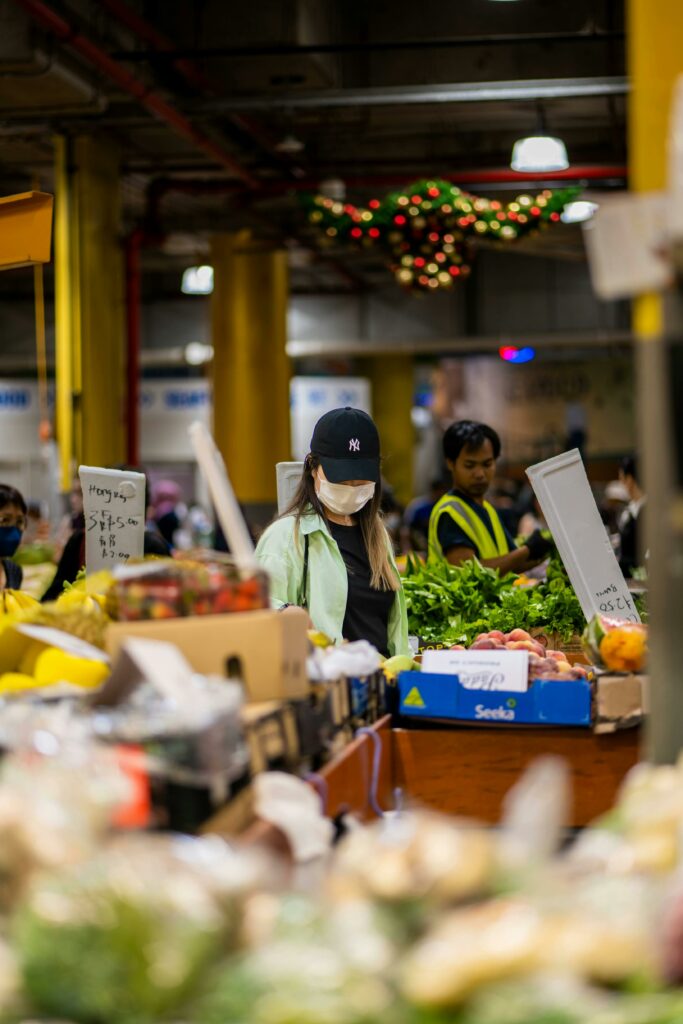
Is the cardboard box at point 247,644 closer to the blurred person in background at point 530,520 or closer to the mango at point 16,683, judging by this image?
the mango at point 16,683

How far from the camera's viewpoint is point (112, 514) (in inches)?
174

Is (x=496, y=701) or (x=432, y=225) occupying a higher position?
(x=432, y=225)

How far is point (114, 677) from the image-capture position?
7.16 feet

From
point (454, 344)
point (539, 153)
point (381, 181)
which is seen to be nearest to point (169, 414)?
point (454, 344)

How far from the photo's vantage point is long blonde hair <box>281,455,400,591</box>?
4078mm

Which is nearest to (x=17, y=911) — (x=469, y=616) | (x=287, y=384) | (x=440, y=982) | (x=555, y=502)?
(x=440, y=982)

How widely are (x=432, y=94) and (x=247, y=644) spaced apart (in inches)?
332

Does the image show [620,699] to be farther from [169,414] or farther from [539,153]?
[169,414]

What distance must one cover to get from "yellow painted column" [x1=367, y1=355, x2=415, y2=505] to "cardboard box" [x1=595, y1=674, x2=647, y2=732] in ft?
61.9

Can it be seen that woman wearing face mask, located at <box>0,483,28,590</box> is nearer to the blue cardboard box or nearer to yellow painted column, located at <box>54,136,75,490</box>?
the blue cardboard box

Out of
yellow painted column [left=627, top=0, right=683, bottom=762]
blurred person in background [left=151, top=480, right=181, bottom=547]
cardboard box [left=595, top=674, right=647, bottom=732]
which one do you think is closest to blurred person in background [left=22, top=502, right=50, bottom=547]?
blurred person in background [left=151, top=480, right=181, bottom=547]

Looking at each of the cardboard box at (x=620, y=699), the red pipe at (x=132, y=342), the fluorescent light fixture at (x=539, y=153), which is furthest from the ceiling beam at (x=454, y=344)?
the cardboard box at (x=620, y=699)

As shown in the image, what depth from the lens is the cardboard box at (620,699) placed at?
3086 mm

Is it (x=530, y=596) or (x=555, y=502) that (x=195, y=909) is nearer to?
(x=555, y=502)
